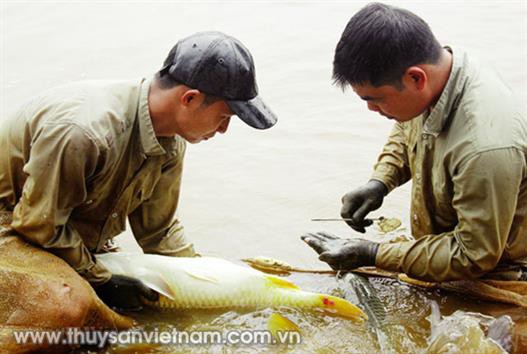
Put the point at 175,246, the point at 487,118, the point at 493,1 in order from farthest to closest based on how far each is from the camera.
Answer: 1. the point at 493,1
2. the point at 175,246
3. the point at 487,118

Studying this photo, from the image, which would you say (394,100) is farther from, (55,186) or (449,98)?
(55,186)

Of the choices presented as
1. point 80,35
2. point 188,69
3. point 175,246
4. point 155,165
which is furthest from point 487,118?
point 80,35

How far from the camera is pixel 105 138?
4035 millimetres

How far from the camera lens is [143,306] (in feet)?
15.7

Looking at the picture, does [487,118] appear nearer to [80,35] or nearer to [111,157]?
[111,157]

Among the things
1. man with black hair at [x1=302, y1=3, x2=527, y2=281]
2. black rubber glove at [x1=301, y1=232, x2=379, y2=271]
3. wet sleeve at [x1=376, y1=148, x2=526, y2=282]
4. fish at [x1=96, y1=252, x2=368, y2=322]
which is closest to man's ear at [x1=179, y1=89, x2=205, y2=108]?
man with black hair at [x1=302, y1=3, x2=527, y2=281]

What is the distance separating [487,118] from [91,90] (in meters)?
2.22

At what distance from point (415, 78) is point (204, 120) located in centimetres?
121

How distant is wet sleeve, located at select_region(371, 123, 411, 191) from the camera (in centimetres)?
526

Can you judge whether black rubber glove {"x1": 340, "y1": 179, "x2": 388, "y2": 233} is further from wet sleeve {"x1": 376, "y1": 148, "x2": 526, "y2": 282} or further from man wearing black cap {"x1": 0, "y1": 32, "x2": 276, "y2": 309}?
man wearing black cap {"x1": 0, "y1": 32, "x2": 276, "y2": 309}

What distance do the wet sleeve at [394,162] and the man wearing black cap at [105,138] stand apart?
4.30 feet

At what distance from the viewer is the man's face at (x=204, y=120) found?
4.19 metres

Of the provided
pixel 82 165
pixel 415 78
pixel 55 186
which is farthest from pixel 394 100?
pixel 55 186

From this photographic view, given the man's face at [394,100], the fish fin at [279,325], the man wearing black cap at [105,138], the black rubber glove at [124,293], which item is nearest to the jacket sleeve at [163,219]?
the man wearing black cap at [105,138]
